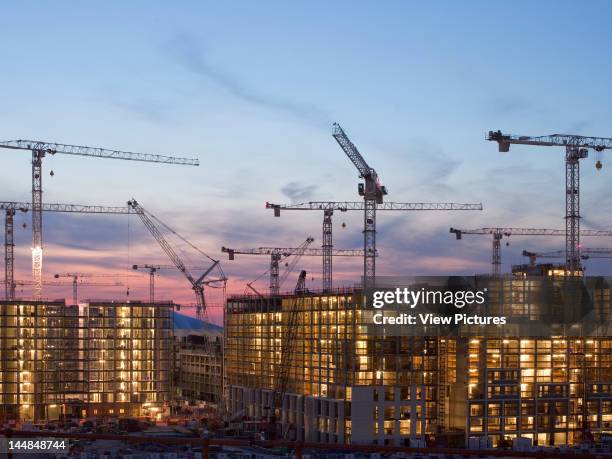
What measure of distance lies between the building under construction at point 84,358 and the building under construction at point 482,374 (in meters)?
29.9

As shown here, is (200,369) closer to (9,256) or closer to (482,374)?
(9,256)

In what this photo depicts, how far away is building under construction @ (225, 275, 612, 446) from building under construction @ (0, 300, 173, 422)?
29895 mm

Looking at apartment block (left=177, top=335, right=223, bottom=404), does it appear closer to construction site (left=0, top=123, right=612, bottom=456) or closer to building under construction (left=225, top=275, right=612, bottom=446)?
construction site (left=0, top=123, right=612, bottom=456)

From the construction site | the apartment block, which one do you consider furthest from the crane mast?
the apartment block

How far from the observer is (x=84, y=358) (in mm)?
122625

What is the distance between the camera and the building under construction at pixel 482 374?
308 ft

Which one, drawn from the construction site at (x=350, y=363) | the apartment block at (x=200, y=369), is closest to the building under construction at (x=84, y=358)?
the construction site at (x=350, y=363)

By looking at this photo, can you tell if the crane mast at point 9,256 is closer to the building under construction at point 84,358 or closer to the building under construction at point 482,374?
the building under construction at point 84,358

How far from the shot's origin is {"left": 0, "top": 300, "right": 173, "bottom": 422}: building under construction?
11906 cm

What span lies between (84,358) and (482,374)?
54016 mm

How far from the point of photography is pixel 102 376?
4823 inches

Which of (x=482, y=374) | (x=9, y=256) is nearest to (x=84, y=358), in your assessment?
(x=9, y=256)

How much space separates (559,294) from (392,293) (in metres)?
17.4

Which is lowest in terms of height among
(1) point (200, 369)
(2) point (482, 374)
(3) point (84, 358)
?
(1) point (200, 369)
